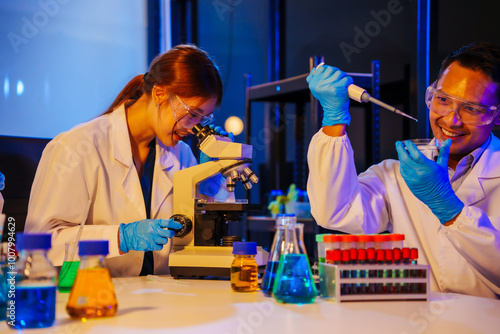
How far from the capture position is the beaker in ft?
4.65

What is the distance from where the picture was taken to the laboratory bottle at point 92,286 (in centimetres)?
103

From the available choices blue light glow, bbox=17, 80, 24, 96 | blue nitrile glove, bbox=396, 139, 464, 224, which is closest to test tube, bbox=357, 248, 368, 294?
blue nitrile glove, bbox=396, 139, 464, 224

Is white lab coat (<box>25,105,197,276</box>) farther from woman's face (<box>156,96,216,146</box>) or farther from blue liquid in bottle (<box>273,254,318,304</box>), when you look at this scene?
blue liquid in bottle (<box>273,254,318,304</box>)

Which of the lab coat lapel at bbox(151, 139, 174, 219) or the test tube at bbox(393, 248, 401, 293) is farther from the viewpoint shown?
the lab coat lapel at bbox(151, 139, 174, 219)

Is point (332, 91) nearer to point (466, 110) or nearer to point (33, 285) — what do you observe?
point (466, 110)

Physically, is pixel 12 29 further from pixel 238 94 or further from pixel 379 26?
pixel 379 26

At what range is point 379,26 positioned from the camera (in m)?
3.19

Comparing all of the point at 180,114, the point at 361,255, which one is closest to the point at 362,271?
the point at 361,255

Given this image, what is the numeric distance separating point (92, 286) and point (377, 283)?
0.67m

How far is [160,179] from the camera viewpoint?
85.6 inches

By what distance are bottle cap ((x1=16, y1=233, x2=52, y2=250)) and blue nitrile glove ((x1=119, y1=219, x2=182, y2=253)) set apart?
72cm

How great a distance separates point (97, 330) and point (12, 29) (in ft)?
11.9

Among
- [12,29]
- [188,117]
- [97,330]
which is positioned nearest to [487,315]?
[97,330]

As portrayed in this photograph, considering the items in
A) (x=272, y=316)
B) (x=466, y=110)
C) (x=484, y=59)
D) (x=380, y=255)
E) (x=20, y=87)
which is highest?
(x=20, y=87)
